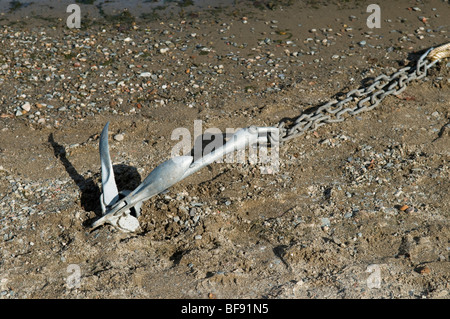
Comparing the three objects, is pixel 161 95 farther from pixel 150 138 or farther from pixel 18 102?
pixel 18 102

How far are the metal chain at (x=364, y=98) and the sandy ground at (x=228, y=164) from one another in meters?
0.10

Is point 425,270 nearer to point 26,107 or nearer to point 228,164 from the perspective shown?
point 228,164

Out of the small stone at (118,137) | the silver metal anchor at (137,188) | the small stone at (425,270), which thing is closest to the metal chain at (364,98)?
the silver metal anchor at (137,188)

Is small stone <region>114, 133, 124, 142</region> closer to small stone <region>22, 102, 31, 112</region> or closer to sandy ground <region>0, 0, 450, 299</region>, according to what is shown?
sandy ground <region>0, 0, 450, 299</region>

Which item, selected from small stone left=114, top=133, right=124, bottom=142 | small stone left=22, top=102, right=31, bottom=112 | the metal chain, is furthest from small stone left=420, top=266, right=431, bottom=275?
small stone left=22, top=102, right=31, bottom=112

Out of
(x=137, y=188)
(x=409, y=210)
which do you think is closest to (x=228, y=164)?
(x=137, y=188)

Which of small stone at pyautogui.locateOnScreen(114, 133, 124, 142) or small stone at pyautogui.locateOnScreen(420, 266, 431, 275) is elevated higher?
small stone at pyautogui.locateOnScreen(114, 133, 124, 142)

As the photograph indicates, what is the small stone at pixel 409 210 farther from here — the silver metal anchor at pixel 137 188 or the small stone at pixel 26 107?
the small stone at pixel 26 107

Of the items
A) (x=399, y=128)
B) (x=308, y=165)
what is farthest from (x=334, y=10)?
(x=308, y=165)

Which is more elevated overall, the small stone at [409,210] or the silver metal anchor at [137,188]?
the silver metal anchor at [137,188]

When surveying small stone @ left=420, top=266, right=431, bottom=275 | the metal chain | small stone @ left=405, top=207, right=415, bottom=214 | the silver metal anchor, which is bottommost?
small stone @ left=420, top=266, right=431, bottom=275

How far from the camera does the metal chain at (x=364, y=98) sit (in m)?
3.84

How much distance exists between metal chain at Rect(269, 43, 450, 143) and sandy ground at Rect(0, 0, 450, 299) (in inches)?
3.9

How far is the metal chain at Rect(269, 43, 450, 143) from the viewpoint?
3.84 metres
